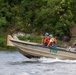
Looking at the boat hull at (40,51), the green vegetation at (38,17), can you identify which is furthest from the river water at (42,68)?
the green vegetation at (38,17)

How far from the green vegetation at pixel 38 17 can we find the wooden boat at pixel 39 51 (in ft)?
51.8

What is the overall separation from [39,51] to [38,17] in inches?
791

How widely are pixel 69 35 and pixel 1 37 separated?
272 inches

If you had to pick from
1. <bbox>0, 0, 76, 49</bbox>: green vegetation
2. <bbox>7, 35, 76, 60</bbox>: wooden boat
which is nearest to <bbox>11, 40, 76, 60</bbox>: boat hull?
<bbox>7, 35, 76, 60</bbox>: wooden boat

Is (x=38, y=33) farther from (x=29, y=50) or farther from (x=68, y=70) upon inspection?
(x=68, y=70)

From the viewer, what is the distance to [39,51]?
26.2m

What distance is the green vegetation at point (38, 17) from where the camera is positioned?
44250 millimetres

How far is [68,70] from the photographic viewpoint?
864 inches

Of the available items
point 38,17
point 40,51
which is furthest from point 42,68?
point 38,17

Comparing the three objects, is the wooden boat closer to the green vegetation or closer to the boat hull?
the boat hull

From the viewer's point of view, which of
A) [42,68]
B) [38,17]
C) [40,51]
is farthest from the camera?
[38,17]

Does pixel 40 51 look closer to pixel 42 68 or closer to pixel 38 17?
pixel 42 68

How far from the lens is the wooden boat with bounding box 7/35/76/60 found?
85.3 ft

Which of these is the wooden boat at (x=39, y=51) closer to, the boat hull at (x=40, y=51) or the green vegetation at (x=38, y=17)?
the boat hull at (x=40, y=51)
